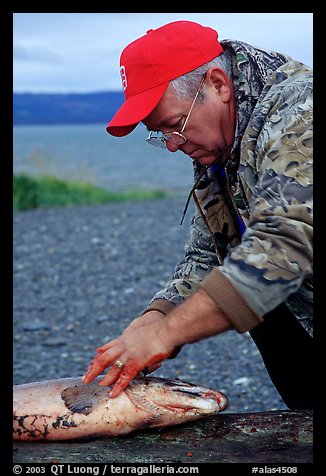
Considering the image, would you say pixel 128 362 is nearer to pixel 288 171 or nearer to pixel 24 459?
pixel 24 459

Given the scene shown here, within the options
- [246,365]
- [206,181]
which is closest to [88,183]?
[246,365]

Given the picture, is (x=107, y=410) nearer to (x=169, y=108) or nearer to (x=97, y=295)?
(x=169, y=108)

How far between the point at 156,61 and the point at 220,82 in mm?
308

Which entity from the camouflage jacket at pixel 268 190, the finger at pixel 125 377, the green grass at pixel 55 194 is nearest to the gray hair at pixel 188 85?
→ the camouflage jacket at pixel 268 190

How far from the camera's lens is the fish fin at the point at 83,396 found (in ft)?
14.1

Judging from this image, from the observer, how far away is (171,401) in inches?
169

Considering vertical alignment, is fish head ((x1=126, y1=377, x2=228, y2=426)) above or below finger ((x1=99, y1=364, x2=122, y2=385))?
below

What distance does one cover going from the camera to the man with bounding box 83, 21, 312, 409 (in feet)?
10.8

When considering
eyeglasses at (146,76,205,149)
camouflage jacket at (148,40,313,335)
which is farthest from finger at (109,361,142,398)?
eyeglasses at (146,76,205,149)

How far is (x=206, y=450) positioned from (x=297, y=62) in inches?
73.7

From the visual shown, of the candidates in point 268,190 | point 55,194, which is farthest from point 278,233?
point 55,194

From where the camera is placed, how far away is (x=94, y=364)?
13.1ft

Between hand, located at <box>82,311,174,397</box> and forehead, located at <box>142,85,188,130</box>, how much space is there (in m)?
0.92

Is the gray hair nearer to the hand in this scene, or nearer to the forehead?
the forehead
